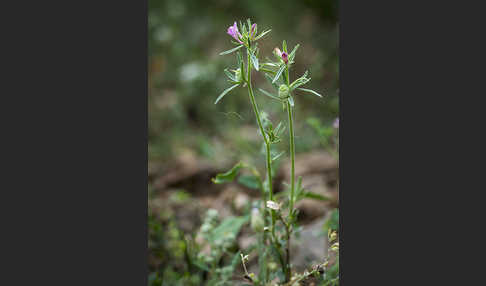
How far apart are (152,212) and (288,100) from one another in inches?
35.9

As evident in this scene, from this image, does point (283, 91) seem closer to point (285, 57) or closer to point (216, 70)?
point (285, 57)

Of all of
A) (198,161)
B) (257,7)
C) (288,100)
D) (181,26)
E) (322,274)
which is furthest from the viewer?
(181,26)

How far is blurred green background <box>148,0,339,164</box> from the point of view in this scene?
2205 millimetres

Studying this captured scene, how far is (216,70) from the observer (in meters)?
2.62

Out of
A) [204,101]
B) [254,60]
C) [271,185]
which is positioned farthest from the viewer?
[204,101]

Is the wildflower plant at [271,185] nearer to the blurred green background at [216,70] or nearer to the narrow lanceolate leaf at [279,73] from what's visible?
the narrow lanceolate leaf at [279,73]

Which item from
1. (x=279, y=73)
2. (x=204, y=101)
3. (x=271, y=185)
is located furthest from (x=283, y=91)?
(x=204, y=101)

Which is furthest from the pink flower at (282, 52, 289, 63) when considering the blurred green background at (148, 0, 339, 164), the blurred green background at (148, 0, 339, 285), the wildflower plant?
the blurred green background at (148, 0, 339, 164)

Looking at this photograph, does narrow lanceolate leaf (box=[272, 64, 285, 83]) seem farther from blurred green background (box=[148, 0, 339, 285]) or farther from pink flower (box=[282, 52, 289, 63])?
blurred green background (box=[148, 0, 339, 285])

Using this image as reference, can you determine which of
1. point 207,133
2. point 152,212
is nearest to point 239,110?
point 207,133

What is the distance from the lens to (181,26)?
9.53ft

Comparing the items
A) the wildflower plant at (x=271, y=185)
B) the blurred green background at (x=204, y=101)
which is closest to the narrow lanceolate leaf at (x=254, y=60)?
the wildflower plant at (x=271, y=185)

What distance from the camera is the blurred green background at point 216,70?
2205mm

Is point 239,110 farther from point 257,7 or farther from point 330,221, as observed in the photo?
point 330,221
